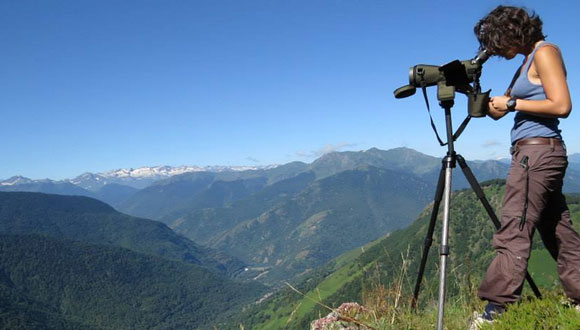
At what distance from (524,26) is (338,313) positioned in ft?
11.5

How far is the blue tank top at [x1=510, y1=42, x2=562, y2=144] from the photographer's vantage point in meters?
3.30

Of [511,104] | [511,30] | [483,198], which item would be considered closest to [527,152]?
[511,104]

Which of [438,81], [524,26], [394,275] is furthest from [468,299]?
[524,26]

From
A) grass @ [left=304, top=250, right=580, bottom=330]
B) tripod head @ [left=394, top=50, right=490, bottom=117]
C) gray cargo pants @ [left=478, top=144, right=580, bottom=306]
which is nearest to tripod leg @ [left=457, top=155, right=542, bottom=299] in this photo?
grass @ [left=304, top=250, right=580, bottom=330]

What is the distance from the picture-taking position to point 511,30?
3377 millimetres

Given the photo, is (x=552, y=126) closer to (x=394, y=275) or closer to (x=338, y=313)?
(x=394, y=275)

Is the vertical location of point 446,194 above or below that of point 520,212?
above

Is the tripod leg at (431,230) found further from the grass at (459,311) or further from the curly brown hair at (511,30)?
the curly brown hair at (511,30)

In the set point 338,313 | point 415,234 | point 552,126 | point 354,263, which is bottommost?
point 354,263

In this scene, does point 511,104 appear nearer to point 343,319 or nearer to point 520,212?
point 520,212

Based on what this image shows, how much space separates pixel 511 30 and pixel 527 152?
110 cm

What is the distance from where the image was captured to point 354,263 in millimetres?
169625

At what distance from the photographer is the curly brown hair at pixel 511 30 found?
3.37 metres

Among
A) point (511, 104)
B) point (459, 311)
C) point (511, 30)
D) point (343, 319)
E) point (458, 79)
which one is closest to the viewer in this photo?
point (511, 104)
